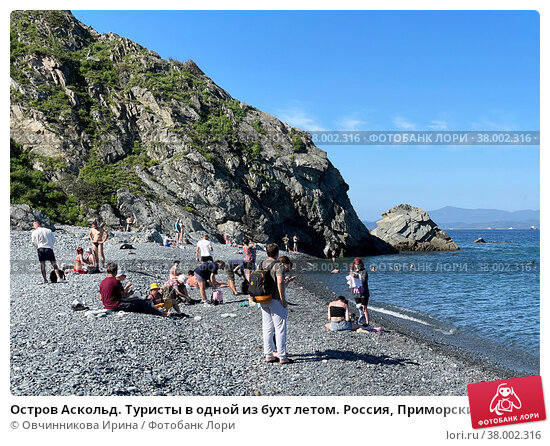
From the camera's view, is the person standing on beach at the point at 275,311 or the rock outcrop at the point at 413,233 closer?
the person standing on beach at the point at 275,311

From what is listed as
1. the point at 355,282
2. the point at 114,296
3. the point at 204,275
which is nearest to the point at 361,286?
the point at 355,282

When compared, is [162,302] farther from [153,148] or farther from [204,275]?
[153,148]

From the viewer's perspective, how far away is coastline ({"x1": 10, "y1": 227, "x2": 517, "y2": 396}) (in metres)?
7.89

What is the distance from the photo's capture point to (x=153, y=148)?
54844mm

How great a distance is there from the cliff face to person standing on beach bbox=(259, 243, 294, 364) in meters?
37.4

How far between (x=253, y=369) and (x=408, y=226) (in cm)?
8082

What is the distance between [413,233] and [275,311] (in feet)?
263

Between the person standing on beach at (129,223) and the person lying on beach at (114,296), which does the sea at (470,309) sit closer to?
the person lying on beach at (114,296)

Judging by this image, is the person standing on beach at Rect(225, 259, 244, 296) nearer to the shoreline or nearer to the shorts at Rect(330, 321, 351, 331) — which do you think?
the shorts at Rect(330, 321, 351, 331)

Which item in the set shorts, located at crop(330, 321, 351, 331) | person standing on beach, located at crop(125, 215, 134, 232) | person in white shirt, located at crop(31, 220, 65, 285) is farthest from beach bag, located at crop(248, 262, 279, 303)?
person standing on beach, located at crop(125, 215, 134, 232)

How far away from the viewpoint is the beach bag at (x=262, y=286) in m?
8.56

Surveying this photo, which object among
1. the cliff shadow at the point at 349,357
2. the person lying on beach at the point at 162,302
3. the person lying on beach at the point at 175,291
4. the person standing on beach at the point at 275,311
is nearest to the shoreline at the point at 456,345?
the cliff shadow at the point at 349,357

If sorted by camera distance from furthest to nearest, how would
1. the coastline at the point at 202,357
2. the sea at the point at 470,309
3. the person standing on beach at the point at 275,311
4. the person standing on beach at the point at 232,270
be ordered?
the person standing on beach at the point at 232,270
the sea at the point at 470,309
the person standing on beach at the point at 275,311
the coastline at the point at 202,357
